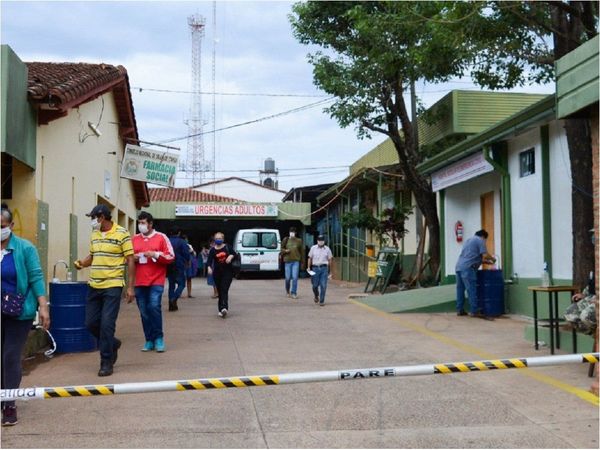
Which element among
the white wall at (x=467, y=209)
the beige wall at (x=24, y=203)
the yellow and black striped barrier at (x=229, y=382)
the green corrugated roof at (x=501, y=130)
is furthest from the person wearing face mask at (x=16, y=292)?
the white wall at (x=467, y=209)

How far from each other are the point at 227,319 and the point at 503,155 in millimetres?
5918

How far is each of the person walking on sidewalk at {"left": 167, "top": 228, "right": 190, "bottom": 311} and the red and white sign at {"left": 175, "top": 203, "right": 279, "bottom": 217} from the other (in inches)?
687

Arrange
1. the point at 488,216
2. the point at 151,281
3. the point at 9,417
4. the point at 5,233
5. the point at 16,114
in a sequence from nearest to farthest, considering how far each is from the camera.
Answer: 1. the point at 9,417
2. the point at 5,233
3. the point at 16,114
4. the point at 151,281
5. the point at 488,216

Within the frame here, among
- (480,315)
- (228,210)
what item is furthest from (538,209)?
(228,210)

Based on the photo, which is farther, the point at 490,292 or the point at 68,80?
the point at 490,292

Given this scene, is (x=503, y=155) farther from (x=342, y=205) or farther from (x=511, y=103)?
(x=342, y=205)

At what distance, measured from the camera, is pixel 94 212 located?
7.63 meters

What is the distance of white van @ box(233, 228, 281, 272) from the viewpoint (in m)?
28.5

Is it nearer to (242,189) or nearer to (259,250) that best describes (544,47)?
(259,250)

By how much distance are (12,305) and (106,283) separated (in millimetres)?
1945

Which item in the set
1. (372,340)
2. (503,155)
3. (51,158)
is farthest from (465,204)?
(51,158)

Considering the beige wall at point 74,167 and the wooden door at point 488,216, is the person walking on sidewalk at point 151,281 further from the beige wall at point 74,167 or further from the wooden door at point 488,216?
the wooden door at point 488,216

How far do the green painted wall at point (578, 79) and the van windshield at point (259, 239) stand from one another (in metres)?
22.7

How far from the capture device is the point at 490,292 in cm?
1267
